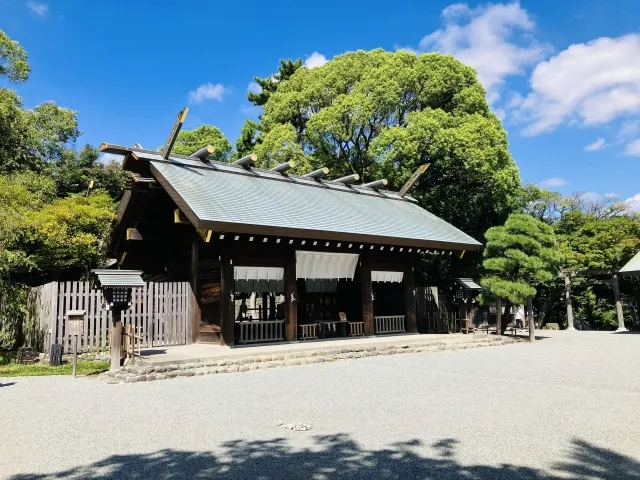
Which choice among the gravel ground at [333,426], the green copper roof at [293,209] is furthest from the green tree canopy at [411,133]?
the gravel ground at [333,426]

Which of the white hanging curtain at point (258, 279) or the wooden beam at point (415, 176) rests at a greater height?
the wooden beam at point (415, 176)

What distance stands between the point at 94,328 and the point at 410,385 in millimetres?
6949

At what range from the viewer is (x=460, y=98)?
1959 cm

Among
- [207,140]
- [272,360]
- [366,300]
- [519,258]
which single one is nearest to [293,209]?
[366,300]

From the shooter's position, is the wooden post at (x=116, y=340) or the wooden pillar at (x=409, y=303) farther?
the wooden pillar at (x=409, y=303)

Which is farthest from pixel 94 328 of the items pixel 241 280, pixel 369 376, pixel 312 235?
pixel 369 376

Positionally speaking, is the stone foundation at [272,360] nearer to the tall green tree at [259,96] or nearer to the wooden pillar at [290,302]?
the wooden pillar at [290,302]

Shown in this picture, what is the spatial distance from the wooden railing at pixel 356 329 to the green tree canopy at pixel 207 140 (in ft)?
61.6

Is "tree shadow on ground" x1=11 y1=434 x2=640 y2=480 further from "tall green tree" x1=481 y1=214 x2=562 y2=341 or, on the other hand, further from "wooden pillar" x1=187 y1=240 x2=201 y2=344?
"tall green tree" x1=481 y1=214 x2=562 y2=341

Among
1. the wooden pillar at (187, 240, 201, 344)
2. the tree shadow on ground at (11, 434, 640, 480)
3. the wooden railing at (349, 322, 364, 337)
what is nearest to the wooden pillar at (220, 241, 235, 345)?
the wooden pillar at (187, 240, 201, 344)

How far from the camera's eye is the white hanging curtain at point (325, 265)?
1240 cm

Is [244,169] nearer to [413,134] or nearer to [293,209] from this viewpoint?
[293,209]

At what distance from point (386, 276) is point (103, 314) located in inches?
305

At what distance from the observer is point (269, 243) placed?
11648 millimetres
